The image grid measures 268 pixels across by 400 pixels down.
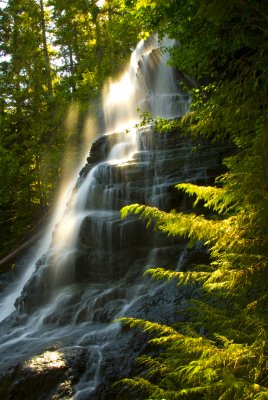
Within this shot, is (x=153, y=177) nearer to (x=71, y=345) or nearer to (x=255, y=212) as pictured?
(x=71, y=345)

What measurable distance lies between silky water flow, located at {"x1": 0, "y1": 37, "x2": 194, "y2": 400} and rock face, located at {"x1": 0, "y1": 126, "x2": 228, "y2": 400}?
4cm

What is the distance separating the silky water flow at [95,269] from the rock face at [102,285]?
35 mm

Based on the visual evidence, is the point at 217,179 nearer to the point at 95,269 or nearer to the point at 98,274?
Answer: the point at 98,274

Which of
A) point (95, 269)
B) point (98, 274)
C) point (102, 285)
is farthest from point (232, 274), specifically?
point (95, 269)

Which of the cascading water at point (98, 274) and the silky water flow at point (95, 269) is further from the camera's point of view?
the silky water flow at point (95, 269)

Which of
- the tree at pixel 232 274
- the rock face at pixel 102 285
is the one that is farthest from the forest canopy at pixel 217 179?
the rock face at pixel 102 285

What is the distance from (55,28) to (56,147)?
15.8 metres

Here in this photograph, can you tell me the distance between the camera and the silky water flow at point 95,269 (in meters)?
9.67

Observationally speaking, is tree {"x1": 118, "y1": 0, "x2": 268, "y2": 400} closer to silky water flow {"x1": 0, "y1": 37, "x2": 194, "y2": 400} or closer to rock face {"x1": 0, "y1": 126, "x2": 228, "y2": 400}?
rock face {"x1": 0, "y1": 126, "x2": 228, "y2": 400}

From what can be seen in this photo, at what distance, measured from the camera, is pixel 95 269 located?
→ 13.6 m

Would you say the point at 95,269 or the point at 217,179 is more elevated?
the point at 217,179

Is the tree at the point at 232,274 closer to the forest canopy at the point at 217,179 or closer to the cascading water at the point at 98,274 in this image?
the forest canopy at the point at 217,179

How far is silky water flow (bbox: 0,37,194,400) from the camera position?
9.67 metres

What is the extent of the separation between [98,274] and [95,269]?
0.28 m
